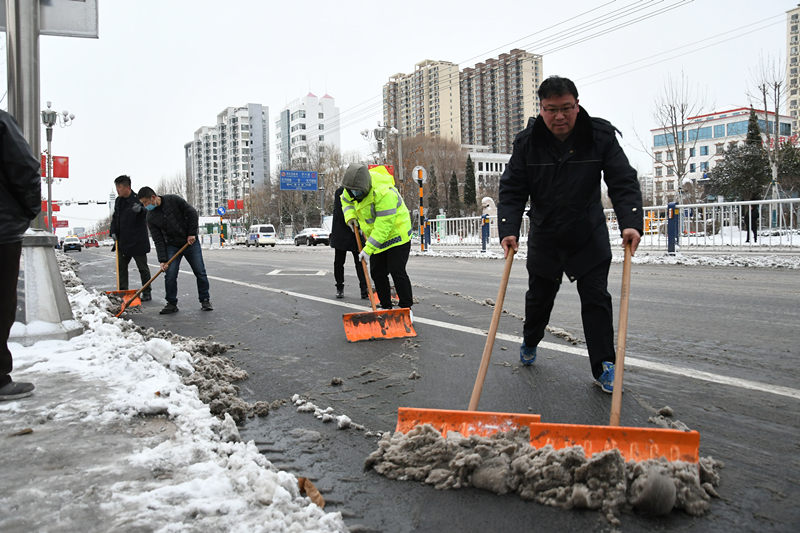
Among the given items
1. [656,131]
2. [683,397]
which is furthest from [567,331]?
[656,131]

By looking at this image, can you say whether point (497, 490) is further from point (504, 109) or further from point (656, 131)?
point (504, 109)

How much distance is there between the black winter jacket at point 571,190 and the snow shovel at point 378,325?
6.40 ft

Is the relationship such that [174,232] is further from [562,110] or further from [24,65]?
[562,110]

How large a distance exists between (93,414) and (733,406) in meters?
3.36

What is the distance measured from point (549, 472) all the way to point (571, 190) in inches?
69.9

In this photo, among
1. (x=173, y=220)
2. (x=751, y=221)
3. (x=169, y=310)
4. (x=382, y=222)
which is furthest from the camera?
(x=751, y=221)

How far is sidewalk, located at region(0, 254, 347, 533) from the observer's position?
1888 millimetres

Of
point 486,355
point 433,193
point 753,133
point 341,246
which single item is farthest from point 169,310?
point 433,193

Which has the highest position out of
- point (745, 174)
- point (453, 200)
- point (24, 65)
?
point (453, 200)

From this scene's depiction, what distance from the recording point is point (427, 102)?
323 ft

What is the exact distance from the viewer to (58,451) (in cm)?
246

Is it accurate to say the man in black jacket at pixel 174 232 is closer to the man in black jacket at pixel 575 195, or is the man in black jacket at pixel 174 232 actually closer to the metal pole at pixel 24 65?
the metal pole at pixel 24 65

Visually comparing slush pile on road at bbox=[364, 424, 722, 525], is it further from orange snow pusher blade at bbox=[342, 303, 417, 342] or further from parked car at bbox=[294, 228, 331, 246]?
parked car at bbox=[294, 228, 331, 246]

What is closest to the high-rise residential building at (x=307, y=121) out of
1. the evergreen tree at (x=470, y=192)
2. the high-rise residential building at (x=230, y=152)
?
the high-rise residential building at (x=230, y=152)
